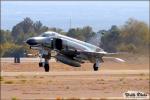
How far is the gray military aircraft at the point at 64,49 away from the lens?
4878 cm

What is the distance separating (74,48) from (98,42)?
5637 mm

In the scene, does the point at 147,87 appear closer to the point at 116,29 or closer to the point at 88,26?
the point at 116,29

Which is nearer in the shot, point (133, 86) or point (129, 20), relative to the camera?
point (133, 86)

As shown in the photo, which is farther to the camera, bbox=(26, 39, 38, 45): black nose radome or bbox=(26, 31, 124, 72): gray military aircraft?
bbox=(26, 31, 124, 72): gray military aircraft

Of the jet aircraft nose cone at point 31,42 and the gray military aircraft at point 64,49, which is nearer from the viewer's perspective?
the jet aircraft nose cone at point 31,42

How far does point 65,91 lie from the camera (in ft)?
94.7

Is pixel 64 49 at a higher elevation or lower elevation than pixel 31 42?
lower

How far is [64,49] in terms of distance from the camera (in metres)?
51.3

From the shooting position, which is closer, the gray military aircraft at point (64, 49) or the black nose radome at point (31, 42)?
the black nose radome at point (31, 42)

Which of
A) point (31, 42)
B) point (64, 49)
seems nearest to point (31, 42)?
point (31, 42)

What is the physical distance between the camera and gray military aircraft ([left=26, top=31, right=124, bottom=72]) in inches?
1921

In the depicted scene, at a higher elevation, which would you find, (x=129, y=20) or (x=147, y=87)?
(x=129, y=20)

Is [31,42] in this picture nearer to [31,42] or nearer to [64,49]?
[31,42]

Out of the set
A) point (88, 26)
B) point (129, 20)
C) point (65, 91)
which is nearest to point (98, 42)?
point (129, 20)
